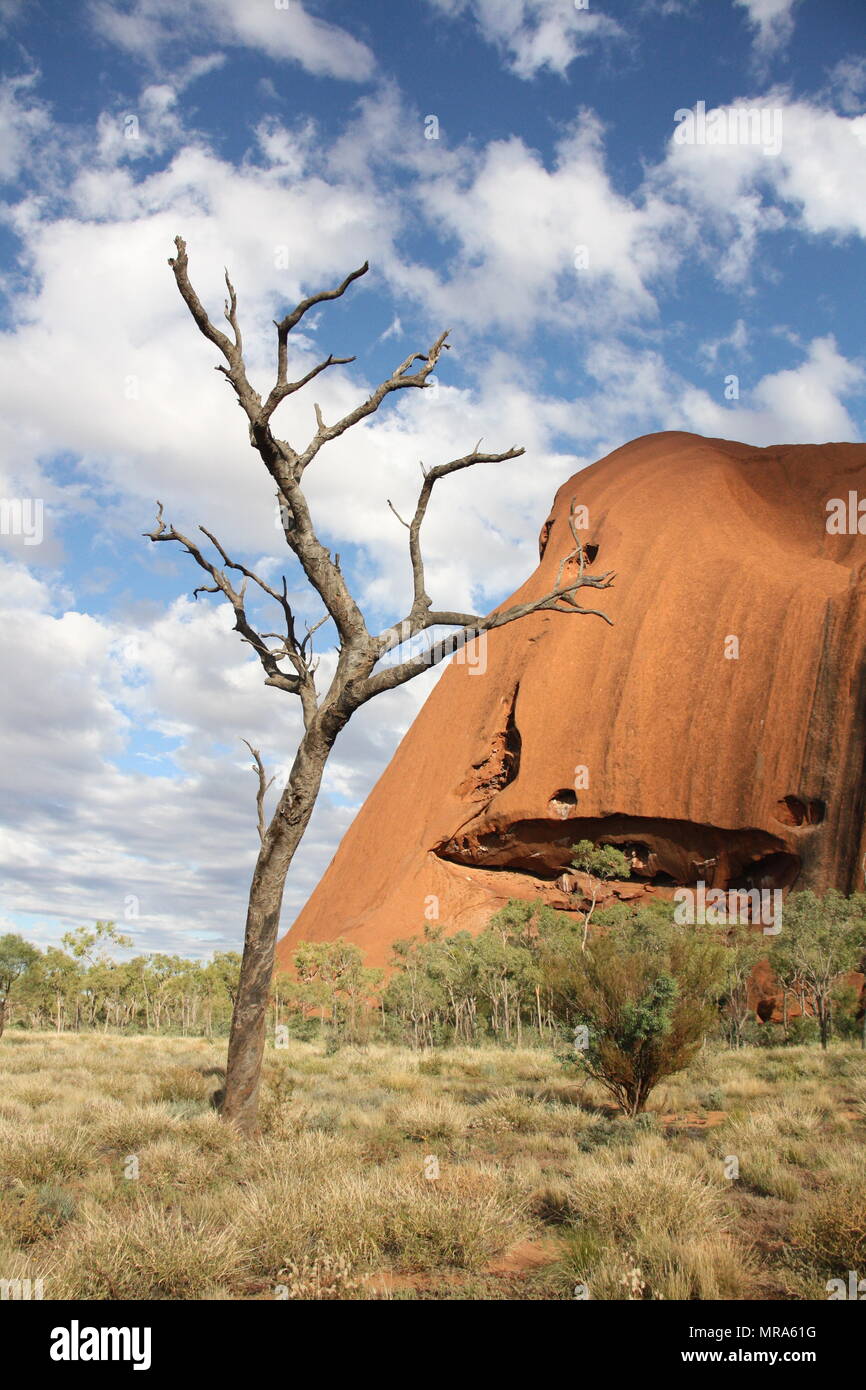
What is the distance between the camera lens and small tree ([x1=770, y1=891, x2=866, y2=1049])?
80.9ft

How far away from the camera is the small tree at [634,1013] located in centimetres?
1043

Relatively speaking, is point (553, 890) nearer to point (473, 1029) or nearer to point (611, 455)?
point (473, 1029)

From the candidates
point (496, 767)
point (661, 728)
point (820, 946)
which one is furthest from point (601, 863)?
point (820, 946)

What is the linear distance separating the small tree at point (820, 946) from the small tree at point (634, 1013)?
1202 centimetres

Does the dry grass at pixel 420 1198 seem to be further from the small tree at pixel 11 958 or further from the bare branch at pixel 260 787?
the small tree at pixel 11 958

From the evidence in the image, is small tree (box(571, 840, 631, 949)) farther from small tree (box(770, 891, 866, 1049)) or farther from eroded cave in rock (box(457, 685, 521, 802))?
small tree (box(770, 891, 866, 1049))

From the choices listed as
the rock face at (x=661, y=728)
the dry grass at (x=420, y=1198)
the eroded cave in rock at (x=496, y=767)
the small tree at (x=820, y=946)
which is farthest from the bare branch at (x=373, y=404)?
the eroded cave in rock at (x=496, y=767)

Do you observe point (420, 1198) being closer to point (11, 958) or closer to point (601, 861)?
point (11, 958)

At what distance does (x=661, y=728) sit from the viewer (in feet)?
152
